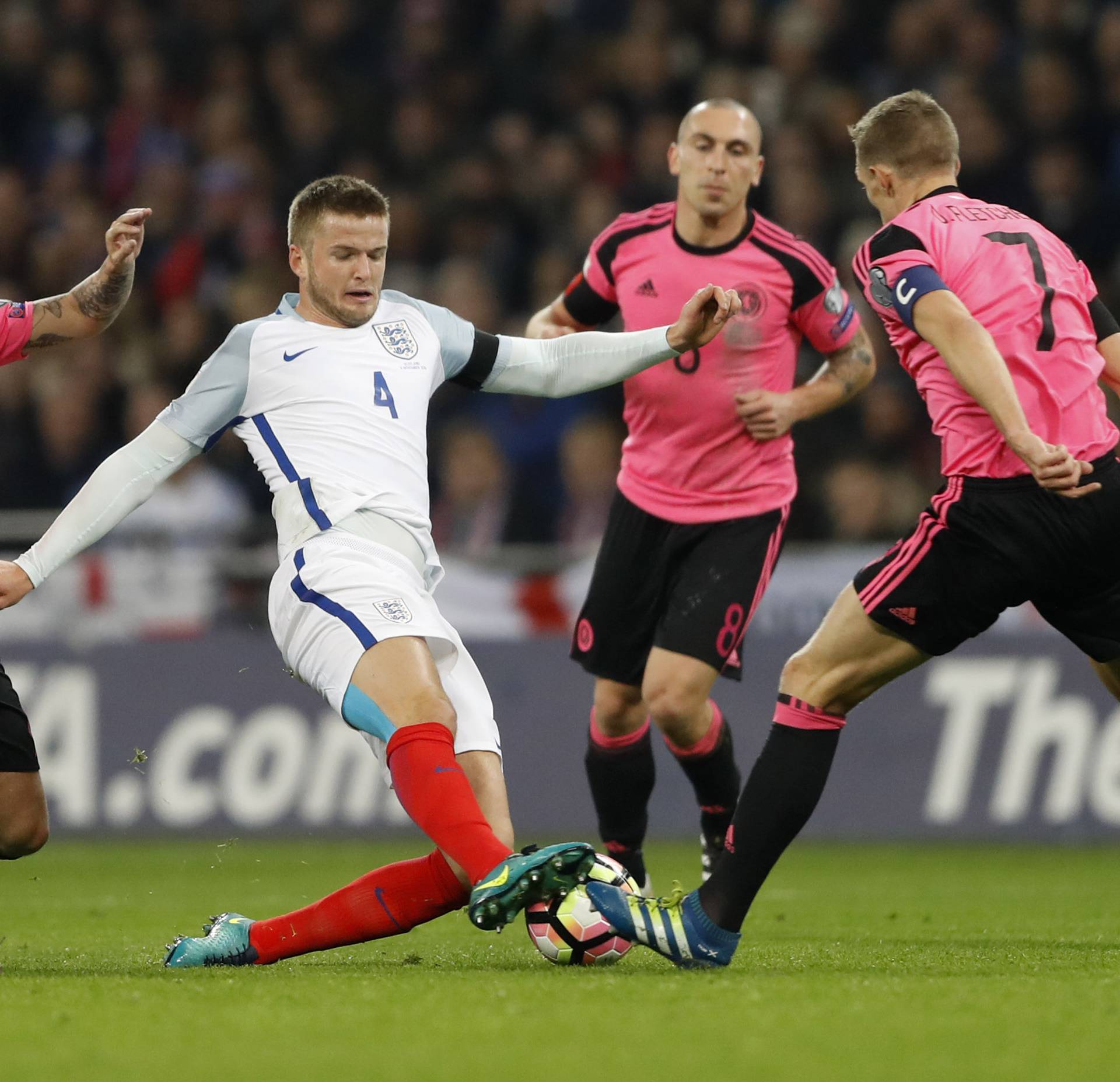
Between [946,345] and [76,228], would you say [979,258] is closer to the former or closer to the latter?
[946,345]

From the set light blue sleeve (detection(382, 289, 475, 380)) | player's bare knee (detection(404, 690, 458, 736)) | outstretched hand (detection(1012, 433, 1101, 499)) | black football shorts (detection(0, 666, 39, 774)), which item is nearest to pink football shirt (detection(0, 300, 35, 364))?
black football shorts (detection(0, 666, 39, 774))

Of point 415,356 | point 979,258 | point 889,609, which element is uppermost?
point 979,258

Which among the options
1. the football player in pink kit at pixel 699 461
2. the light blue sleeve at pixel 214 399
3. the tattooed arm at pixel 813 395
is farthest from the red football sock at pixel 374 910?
the tattooed arm at pixel 813 395

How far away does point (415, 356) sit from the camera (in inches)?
213

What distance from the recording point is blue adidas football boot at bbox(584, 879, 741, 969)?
16.0ft

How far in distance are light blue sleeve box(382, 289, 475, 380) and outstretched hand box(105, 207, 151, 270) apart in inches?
29.2

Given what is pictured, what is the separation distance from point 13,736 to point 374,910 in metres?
1.17

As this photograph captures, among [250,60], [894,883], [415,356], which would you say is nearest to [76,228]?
[250,60]

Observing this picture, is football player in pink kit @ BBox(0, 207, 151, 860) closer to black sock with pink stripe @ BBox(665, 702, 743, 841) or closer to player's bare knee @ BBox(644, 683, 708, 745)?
player's bare knee @ BBox(644, 683, 708, 745)

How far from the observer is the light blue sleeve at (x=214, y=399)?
5.18 m

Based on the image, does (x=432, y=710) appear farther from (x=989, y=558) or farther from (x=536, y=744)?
(x=536, y=744)

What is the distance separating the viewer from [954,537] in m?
5.04

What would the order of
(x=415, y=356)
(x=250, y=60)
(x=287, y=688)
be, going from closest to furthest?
(x=415, y=356) → (x=287, y=688) → (x=250, y=60)

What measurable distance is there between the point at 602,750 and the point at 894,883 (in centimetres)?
196
